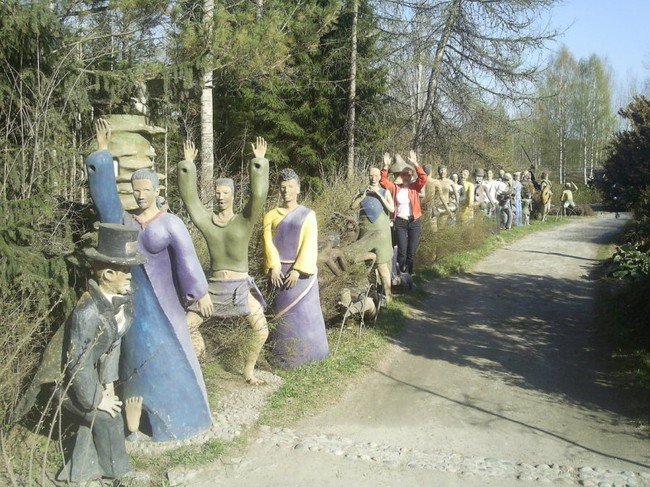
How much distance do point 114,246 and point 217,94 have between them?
1497 cm

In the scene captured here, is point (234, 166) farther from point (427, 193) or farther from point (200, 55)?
point (200, 55)

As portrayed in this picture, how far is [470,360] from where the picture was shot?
7605 mm

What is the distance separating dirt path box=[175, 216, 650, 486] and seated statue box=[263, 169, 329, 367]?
27.6 inches

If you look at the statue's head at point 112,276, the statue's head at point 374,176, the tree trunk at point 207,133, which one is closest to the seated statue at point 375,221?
the statue's head at point 374,176

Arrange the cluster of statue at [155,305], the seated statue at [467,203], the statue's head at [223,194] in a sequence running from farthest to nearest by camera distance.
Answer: the seated statue at [467,203]
the statue's head at [223,194]
the cluster of statue at [155,305]

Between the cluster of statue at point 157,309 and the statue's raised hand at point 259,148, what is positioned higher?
the statue's raised hand at point 259,148

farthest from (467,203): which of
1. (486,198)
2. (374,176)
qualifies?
(374,176)

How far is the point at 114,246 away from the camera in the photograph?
4328 mm

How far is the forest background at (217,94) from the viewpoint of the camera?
5.29 m

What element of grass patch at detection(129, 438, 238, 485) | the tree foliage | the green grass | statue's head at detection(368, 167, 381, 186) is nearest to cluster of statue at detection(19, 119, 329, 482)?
grass patch at detection(129, 438, 238, 485)

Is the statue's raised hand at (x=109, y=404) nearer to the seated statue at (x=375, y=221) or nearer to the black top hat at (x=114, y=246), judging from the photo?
the black top hat at (x=114, y=246)

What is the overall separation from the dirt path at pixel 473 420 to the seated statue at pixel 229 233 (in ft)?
3.69

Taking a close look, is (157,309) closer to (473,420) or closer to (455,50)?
(473,420)

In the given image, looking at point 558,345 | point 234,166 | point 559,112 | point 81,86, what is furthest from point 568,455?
point 559,112
